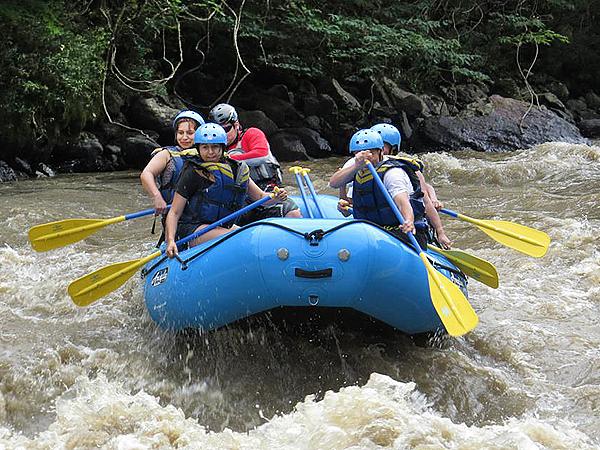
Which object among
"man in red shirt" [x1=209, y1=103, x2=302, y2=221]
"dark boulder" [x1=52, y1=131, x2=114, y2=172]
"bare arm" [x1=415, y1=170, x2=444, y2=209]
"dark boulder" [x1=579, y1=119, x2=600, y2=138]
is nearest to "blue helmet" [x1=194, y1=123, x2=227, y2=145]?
"man in red shirt" [x1=209, y1=103, x2=302, y2=221]

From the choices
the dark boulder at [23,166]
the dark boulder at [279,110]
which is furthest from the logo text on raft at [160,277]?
the dark boulder at [279,110]

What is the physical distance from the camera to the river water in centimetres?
316

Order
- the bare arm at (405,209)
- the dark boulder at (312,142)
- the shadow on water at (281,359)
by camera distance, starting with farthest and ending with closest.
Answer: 1. the dark boulder at (312,142)
2. the bare arm at (405,209)
3. the shadow on water at (281,359)

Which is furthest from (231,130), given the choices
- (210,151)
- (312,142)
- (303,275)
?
(312,142)

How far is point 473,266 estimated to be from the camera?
4.46 meters

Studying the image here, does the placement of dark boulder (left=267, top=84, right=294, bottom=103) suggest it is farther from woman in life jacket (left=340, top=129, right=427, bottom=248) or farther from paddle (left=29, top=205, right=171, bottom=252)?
woman in life jacket (left=340, top=129, right=427, bottom=248)

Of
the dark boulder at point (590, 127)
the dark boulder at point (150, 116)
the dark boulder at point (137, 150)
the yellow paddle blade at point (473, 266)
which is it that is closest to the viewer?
the yellow paddle blade at point (473, 266)

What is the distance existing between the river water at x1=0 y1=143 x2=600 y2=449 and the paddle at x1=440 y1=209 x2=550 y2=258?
1.29 ft

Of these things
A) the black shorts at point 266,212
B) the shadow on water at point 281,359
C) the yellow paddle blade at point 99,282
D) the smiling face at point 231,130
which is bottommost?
the shadow on water at point 281,359

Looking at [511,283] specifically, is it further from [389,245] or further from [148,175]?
[148,175]

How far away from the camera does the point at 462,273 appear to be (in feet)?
14.5

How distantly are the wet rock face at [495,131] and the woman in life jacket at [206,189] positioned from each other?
395 inches

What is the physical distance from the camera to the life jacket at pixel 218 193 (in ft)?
14.3

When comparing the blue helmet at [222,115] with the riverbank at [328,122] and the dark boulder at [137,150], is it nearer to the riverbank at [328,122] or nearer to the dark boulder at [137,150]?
the riverbank at [328,122]
